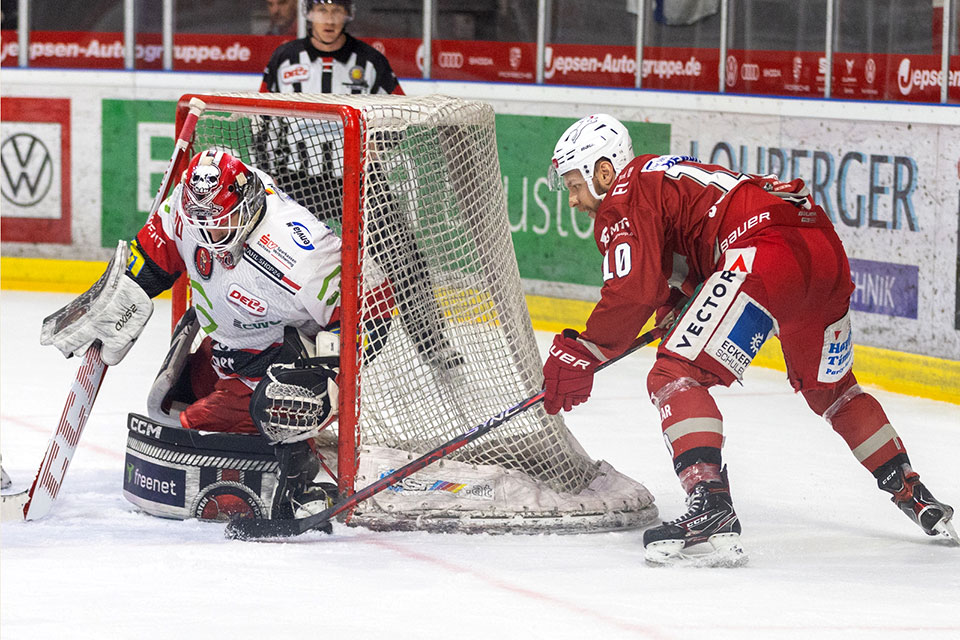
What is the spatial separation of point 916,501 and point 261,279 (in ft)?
5.15

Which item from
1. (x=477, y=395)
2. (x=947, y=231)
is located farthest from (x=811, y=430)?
(x=477, y=395)

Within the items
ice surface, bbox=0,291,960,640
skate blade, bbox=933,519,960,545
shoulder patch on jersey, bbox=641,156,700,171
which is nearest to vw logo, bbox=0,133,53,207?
ice surface, bbox=0,291,960,640

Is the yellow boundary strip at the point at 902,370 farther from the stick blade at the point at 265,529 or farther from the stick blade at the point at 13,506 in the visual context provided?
the stick blade at the point at 13,506

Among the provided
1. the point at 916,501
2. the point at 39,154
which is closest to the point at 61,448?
the point at 916,501

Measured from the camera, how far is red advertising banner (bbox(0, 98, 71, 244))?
796 centimetres

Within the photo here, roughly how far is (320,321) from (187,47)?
470 centimetres

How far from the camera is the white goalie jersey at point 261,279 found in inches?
146

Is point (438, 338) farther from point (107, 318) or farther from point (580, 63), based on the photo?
point (580, 63)

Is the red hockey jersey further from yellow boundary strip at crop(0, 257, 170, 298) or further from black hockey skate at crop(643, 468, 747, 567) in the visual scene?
yellow boundary strip at crop(0, 257, 170, 298)

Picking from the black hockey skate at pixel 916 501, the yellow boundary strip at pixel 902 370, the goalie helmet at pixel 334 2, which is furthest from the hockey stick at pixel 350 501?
the goalie helmet at pixel 334 2

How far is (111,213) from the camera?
26.2 ft

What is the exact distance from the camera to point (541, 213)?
23.4 feet

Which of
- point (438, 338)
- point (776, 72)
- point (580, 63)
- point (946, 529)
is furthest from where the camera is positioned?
point (580, 63)

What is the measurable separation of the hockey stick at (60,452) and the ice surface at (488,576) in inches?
2.0
